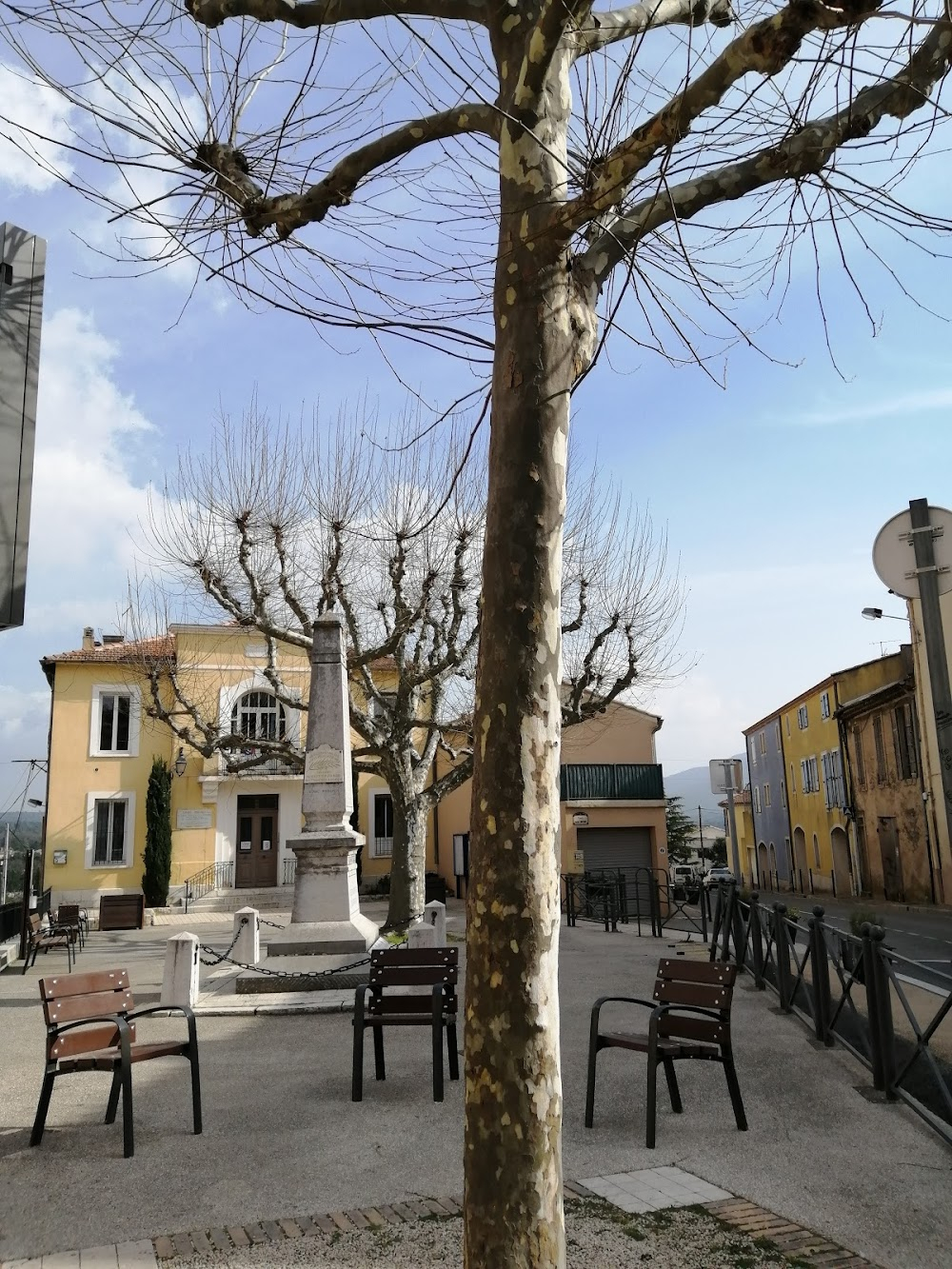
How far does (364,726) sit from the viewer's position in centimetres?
1736

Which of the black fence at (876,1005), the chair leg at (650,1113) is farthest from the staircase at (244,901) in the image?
the chair leg at (650,1113)

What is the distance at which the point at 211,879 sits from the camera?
2923cm

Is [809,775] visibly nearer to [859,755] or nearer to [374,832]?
[859,755]

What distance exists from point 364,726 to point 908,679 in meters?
19.0

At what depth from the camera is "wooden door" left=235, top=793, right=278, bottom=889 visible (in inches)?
1188

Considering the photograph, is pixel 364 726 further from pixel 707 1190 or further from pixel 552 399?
pixel 552 399

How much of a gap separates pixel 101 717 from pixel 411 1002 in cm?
2538

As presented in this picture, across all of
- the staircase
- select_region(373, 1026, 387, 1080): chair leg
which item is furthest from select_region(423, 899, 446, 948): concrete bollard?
the staircase

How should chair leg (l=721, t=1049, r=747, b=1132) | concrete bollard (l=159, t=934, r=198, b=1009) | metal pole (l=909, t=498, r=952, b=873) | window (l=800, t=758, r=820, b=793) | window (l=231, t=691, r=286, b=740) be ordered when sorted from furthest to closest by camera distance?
window (l=800, t=758, r=820, b=793)
window (l=231, t=691, r=286, b=740)
concrete bollard (l=159, t=934, r=198, b=1009)
chair leg (l=721, t=1049, r=747, b=1132)
metal pole (l=909, t=498, r=952, b=873)

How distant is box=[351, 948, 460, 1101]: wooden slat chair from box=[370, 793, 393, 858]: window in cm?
2427

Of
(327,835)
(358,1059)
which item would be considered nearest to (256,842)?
(327,835)

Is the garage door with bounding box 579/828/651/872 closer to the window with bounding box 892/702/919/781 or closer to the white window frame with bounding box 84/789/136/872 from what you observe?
the window with bounding box 892/702/919/781

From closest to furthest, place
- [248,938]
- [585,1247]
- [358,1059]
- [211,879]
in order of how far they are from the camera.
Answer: [585,1247]
[358,1059]
[248,938]
[211,879]

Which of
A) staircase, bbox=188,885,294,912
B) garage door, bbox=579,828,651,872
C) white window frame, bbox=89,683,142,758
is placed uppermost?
white window frame, bbox=89,683,142,758
